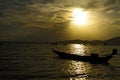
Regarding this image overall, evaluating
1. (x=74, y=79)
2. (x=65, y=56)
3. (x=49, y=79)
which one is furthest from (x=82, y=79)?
(x=65, y=56)

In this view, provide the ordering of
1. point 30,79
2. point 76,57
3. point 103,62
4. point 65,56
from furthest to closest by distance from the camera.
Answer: point 65,56
point 76,57
point 103,62
point 30,79

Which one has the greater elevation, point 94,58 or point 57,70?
point 94,58

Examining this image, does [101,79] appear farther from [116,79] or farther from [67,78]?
[67,78]

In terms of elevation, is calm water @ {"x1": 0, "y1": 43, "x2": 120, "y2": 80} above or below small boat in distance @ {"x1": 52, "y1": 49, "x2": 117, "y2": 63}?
below

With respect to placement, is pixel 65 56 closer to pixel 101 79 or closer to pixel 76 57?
pixel 76 57

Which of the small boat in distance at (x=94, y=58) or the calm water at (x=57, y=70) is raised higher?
the small boat in distance at (x=94, y=58)

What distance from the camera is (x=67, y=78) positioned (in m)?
36.4

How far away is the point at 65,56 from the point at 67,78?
39.6 metres

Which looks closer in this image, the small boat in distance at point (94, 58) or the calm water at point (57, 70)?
the calm water at point (57, 70)

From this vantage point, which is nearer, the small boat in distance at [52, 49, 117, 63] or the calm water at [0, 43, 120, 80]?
the calm water at [0, 43, 120, 80]

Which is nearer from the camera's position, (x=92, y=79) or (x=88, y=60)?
(x=92, y=79)

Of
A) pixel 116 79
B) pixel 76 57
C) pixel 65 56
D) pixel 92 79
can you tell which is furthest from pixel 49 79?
pixel 65 56

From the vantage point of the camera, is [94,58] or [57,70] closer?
[57,70]

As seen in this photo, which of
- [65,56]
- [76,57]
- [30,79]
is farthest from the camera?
[65,56]
